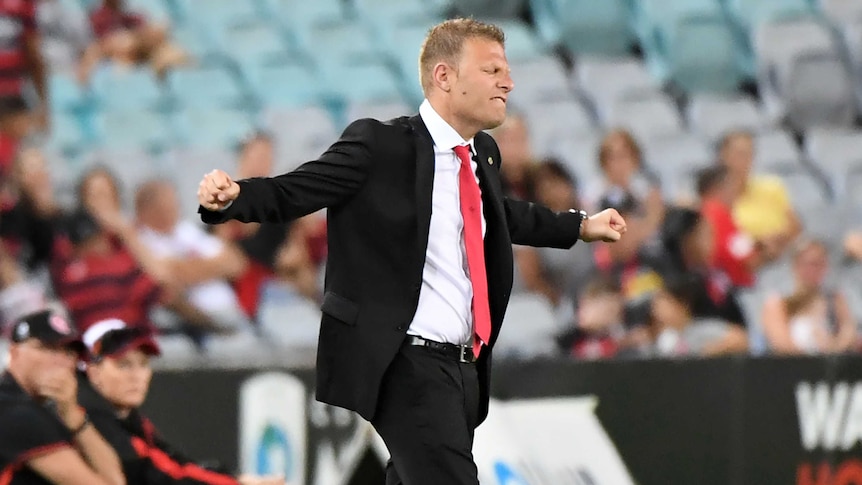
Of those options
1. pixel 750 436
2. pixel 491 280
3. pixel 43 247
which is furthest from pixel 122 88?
pixel 491 280

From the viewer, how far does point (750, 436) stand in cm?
652

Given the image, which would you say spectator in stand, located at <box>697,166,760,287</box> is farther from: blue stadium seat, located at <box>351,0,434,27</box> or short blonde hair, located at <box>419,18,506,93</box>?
short blonde hair, located at <box>419,18,506,93</box>

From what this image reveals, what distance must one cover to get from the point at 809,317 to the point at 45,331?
4.02 meters

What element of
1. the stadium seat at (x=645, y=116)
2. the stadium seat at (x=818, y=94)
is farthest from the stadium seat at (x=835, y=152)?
the stadium seat at (x=645, y=116)

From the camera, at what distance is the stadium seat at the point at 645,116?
9445mm

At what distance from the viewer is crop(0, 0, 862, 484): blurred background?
7.69 meters

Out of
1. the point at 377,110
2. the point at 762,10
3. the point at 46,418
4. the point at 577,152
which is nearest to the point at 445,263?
the point at 46,418

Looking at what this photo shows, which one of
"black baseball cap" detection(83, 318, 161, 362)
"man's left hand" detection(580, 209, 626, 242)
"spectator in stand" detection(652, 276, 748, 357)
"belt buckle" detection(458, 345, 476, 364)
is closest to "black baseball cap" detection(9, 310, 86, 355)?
"black baseball cap" detection(83, 318, 161, 362)

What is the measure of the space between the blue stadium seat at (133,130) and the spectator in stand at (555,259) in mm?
2397

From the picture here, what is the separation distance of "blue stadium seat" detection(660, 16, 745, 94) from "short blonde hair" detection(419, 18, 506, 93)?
20.2 feet

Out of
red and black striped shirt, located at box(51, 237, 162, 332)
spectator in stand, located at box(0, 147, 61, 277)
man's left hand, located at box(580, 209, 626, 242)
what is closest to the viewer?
man's left hand, located at box(580, 209, 626, 242)

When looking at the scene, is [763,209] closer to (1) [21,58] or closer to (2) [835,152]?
(2) [835,152]

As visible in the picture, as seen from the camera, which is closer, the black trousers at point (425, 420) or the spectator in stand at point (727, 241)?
the black trousers at point (425, 420)

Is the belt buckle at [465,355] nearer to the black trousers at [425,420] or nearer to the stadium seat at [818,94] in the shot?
the black trousers at [425,420]
